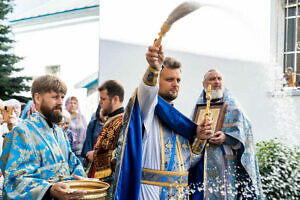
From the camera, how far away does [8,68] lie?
1599 centimetres

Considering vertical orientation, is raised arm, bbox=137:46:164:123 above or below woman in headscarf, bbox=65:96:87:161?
above

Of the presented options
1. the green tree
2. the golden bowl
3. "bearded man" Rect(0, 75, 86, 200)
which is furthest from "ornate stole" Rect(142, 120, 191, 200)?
the green tree

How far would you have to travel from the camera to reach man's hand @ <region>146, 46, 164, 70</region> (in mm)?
2770

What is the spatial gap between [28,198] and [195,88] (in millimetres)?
5053

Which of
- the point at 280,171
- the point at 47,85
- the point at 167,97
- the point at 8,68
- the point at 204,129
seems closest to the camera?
the point at 47,85

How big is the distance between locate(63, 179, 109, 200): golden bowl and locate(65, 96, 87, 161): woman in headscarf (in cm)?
449

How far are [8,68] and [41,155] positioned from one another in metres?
13.8

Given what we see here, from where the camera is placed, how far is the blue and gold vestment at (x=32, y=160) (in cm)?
282

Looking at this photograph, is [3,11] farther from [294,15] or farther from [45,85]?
[45,85]

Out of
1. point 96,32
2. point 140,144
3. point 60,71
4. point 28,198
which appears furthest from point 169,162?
point 60,71

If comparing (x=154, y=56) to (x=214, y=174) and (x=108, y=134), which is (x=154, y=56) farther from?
(x=214, y=174)

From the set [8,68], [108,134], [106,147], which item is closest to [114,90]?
[108,134]

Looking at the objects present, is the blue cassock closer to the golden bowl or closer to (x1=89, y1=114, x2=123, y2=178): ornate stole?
the golden bowl

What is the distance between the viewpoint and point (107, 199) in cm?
288
